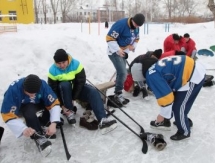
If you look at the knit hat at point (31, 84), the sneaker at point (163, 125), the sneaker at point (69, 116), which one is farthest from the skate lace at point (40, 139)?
the sneaker at point (163, 125)

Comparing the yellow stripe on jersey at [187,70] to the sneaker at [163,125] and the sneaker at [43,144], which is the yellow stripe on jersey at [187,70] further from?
the sneaker at [43,144]

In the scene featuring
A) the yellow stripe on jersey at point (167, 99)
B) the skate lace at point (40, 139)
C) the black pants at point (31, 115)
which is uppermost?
the yellow stripe on jersey at point (167, 99)

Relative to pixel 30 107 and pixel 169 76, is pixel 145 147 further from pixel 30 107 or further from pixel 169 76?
pixel 30 107

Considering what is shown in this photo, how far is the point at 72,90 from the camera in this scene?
3527 mm

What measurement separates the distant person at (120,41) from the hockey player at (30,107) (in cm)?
158

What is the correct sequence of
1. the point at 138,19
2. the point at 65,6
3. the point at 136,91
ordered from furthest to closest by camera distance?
the point at 65,6
the point at 136,91
the point at 138,19

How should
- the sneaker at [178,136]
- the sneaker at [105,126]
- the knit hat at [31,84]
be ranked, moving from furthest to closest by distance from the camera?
the sneaker at [105,126]
the sneaker at [178,136]
the knit hat at [31,84]

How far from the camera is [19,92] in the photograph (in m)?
2.85

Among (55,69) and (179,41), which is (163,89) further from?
(179,41)

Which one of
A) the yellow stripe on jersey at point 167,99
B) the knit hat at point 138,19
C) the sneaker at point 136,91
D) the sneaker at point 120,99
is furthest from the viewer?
the sneaker at point 136,91

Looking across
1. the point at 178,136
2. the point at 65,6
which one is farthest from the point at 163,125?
the point at 65,6

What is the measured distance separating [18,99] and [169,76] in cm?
176

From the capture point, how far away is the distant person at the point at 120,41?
423 cm

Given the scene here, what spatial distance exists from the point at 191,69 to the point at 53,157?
1889 mm
